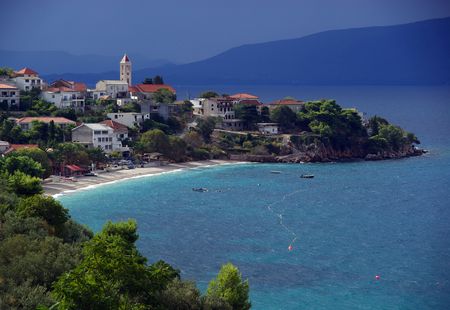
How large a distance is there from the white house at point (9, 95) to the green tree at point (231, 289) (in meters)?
39.0

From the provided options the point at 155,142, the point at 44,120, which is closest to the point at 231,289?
the point at 155,142

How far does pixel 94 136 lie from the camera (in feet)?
171

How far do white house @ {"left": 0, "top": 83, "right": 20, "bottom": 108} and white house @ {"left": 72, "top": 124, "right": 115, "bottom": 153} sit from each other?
284 inches

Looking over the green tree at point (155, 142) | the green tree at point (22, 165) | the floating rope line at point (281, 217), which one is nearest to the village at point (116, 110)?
the green tree at point (155, 142)

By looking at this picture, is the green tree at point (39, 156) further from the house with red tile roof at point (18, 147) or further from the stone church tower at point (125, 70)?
the stone church tower at point (125, 70)

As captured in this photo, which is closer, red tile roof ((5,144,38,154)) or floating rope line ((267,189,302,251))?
floating rope line ((267,189,302,251))

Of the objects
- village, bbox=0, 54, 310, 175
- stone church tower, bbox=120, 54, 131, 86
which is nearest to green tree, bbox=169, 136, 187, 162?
village, bbox=0, 54, 310, 175

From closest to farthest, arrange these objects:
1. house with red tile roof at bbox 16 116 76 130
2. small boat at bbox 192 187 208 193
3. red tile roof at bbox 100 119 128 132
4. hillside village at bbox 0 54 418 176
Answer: small boat at bbox 192 187 208 193
hillside village at bbox 0 54 418 176
house with red tile roof at bbox 16 116 76 130
red tile roof at bbox 100 119 128 132

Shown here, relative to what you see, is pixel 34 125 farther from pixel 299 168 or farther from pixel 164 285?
pixel 164 285

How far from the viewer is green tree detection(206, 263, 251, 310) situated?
68.6 ft

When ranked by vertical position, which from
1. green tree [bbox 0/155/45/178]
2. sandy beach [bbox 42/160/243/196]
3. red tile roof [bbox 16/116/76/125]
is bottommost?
sandy beach [bbox 42/160/243/196]

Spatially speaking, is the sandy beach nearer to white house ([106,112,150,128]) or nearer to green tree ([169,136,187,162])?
green tree ([169,136,187,162])

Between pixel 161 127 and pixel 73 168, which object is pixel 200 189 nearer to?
pixel 73 168

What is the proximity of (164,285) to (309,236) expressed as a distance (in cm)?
1505
